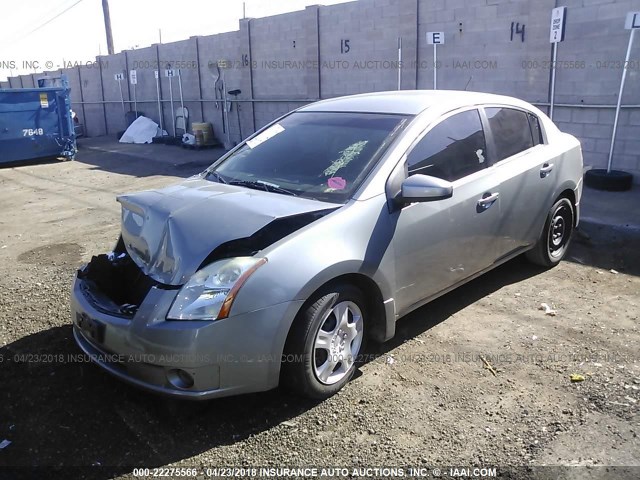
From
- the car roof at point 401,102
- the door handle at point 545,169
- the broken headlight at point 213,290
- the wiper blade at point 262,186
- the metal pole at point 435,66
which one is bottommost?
the broken headlight at point 213,290

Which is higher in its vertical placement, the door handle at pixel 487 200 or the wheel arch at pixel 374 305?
the door handle at pixel 487 200

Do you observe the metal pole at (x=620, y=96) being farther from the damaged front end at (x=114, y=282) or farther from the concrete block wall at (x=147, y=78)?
the concrete block wall at (x=147, y=78)

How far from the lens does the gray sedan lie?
9.51 ft

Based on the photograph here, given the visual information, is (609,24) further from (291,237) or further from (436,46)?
(291,237)

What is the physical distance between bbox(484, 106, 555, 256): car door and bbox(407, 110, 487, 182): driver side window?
0.52 feet

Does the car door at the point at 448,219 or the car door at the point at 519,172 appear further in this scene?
the car door at the point at 519,172

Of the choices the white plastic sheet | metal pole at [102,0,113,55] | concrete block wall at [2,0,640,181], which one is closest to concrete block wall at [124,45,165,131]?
concrete block wall at [2,0,640,181]

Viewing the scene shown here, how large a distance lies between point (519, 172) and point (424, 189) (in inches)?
58.4

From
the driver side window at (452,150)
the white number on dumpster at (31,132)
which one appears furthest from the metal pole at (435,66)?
the white number on dumpster at (31,132)

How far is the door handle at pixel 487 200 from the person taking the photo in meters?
4.11

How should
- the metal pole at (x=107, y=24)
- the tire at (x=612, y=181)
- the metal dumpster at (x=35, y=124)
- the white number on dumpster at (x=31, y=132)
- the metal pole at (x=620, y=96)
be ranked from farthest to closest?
the metal pole at (x=107, y=24)
the white number on dumpster at (x=31, y=132)
the metal dumpster at (x=35, y=124)
the tire at (x=612, y=181)
the metal pole at (x=620, y=96)

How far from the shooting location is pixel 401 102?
13.6ft

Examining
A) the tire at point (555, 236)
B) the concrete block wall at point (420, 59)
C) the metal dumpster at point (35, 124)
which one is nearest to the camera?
the tire at point (555, 236)

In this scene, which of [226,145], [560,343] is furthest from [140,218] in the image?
[226,145]
